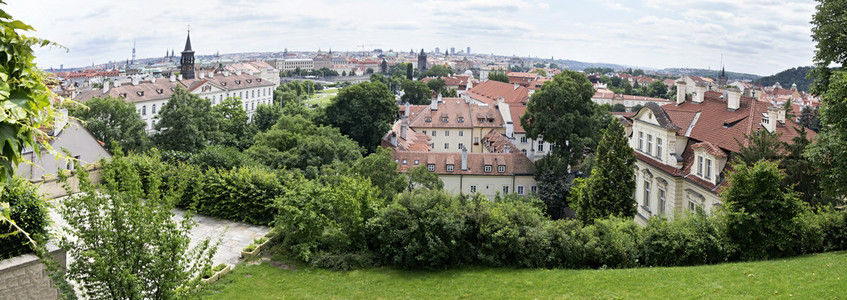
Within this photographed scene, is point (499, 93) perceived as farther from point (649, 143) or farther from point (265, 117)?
point (649, 143)

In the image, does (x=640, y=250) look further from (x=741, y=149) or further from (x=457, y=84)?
(x=457, y=84)

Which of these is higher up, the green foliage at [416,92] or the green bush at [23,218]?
the green foliage at [416,92]

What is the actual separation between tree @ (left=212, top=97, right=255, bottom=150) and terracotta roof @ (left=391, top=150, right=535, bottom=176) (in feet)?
54.6

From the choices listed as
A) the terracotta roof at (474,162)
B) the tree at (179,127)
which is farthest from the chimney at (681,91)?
the tree at (179,127)

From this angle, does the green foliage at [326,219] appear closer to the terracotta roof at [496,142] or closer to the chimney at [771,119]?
the chimney at [771,119]

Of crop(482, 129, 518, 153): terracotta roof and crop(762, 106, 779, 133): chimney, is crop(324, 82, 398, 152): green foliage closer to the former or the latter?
crop(482, 129, 518, 153): terracotta roof

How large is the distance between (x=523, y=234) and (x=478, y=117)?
46.1 metres

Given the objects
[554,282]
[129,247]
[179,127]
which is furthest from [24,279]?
[179,127]

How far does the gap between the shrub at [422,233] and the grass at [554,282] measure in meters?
0.48

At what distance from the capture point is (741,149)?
22.4 meters

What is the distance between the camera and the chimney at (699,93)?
29.2 meters

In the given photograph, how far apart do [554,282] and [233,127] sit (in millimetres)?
47683

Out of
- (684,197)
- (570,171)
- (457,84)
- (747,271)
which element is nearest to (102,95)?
(570,171)

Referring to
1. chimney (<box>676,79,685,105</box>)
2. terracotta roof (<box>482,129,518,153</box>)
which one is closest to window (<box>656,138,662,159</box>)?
chimney (<box>676,79,685,105</box>)
